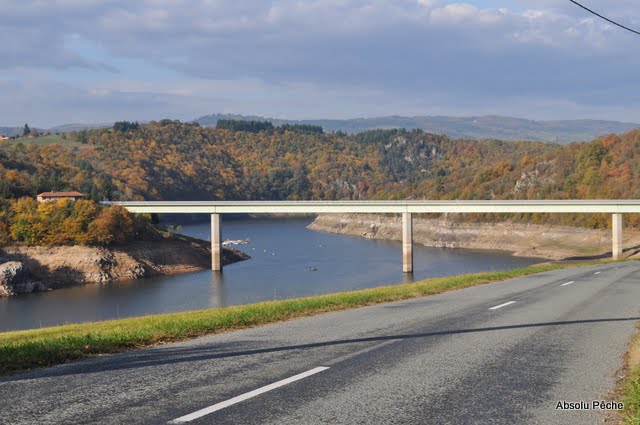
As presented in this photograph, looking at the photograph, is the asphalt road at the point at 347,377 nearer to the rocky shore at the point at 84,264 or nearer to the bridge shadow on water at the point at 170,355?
the bridge shadow on water at the point at 170,355

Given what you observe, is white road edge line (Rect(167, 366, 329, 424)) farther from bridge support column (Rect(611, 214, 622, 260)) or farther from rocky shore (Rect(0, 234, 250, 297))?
bridge support column (Rect(611, 214, 622, 260))

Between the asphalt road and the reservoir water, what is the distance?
3941 cm

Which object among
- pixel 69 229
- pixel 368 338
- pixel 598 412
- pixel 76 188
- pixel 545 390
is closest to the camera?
pixel 598 412

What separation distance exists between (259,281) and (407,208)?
94.7ft

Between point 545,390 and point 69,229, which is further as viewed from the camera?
point 69,229

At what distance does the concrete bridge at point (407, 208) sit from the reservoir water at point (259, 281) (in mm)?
4650

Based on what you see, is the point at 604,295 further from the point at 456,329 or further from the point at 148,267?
the point at 148,267

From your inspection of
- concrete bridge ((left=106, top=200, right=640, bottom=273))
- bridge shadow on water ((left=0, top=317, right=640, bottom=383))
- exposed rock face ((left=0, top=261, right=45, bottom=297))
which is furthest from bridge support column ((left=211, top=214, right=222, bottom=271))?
bridge shadow on water ((left=0, top=317, right=640, bottom=383))

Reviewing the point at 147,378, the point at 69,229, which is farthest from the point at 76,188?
the point at 147,378

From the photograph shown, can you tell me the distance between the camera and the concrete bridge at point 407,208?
90.8m

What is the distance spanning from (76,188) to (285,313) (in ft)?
427

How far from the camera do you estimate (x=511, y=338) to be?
13.4 meters

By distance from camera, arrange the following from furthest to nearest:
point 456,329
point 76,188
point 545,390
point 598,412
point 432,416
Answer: point 76,188 < point 456,329 < point 545,390 < point 598,412 < point 432,416

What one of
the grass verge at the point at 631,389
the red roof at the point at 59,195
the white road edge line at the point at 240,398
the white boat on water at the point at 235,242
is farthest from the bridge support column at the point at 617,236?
the white road edge line at the point at 240,398
